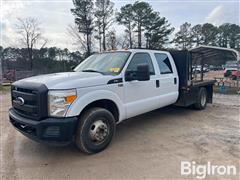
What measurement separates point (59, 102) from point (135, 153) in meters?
1.69

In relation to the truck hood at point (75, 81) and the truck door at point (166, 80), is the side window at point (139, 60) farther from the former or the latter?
the truck hood at point (75, 81)

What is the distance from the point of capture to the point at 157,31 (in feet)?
124

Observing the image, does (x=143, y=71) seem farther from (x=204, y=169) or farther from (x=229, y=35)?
(x=229, y=35)

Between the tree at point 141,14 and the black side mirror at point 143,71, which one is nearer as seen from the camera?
the black side mirror at point 143,71

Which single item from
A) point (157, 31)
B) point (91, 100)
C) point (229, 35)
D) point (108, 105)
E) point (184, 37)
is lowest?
point (108, 105)

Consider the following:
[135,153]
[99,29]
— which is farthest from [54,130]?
[99,29]

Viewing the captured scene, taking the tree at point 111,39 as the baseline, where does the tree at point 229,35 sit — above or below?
above

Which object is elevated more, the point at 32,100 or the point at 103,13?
the point at 103,13

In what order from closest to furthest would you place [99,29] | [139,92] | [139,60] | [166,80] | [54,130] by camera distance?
[54,130] < [139,92] < [139,60] < [166,80] < [99,29]

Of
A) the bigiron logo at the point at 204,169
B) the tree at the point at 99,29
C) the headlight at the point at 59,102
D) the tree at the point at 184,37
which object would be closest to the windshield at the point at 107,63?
the headlight at the point at 59,102

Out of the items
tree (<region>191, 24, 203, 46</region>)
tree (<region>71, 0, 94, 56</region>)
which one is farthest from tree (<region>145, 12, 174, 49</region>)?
tree (<region>191, 24, 203, 46</region>)

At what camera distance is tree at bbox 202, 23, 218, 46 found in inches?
2435

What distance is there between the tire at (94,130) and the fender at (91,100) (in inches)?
8.6

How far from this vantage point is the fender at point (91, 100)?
3.14m
